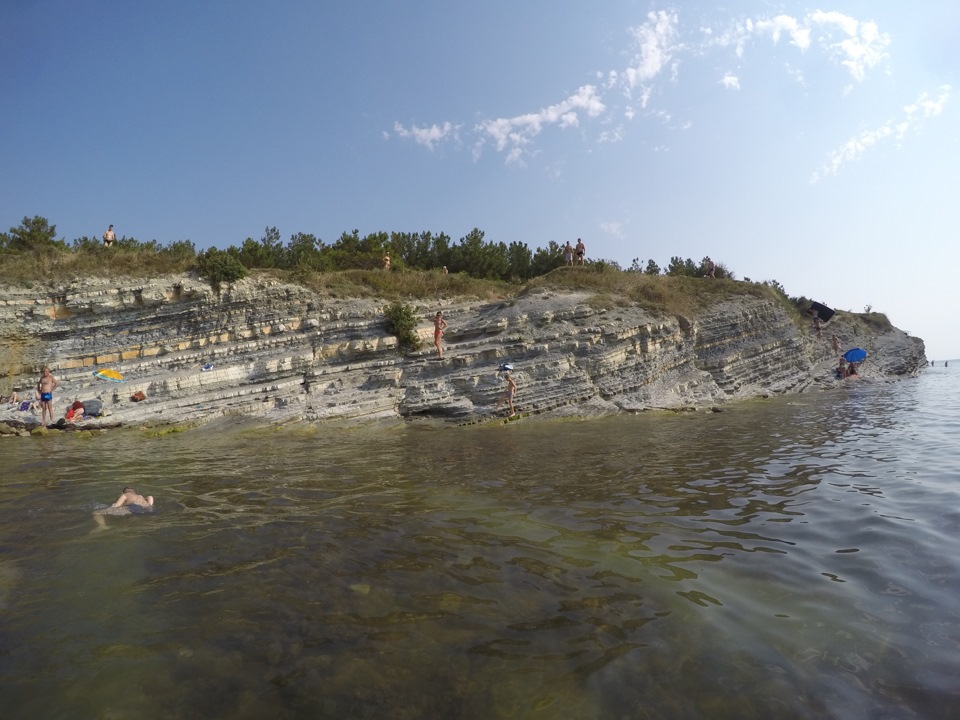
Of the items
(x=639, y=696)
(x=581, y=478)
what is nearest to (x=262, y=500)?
(x=581, y=478)

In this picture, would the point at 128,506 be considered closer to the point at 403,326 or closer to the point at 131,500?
the point at 131,500

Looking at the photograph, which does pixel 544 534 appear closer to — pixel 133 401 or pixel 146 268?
pixel 133 401

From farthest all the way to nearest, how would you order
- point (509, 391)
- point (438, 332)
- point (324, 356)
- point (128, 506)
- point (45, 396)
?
point (324, 356), point (438, 332), point (509, 391), point (45, 396), point (128, 506)

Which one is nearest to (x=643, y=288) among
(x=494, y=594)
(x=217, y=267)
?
(x=217, y=267)

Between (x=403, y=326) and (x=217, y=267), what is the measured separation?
868 cm

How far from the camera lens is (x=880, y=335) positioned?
40438mm

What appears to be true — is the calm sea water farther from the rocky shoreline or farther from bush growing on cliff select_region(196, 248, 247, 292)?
bush growing on cliff select_region(196, 248, 247, 292)

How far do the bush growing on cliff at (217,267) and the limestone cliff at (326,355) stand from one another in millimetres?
515

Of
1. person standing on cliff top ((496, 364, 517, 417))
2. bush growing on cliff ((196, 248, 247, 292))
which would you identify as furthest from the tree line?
person standing on cliff top ((496, 364, 517, 417))

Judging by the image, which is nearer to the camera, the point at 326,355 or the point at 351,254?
the point at 326,355

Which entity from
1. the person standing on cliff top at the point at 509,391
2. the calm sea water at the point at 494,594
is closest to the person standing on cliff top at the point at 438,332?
the person standing on cliff top at the point at 509,391

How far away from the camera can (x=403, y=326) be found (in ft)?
70.8

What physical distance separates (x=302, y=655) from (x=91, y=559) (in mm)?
3531

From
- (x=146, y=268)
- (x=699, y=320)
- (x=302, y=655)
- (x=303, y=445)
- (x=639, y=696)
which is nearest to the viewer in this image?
(x=639, y=696)
